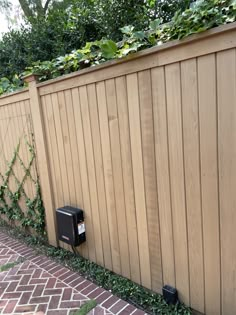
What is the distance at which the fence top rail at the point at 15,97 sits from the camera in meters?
3.15

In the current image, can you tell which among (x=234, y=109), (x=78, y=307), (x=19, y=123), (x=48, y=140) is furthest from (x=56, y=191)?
(x=234, y=109)

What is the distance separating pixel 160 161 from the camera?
196 centimetres

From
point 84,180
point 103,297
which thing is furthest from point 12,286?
point 84,180

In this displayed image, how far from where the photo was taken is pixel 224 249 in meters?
1.70

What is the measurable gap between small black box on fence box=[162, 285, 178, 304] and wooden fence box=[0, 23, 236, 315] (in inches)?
1.9

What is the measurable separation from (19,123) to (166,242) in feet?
7.83

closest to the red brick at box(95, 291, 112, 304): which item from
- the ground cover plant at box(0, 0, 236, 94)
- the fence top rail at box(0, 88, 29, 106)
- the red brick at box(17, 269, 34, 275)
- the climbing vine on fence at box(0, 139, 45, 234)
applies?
the red brick at box(17, 269, 34, 275)

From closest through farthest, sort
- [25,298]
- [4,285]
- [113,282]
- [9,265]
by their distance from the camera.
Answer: [25,298] → [113,282] → [4,285] → [9,265]

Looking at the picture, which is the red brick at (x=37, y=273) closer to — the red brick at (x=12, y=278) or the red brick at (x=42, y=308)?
the red brick at (x=12, y=278)

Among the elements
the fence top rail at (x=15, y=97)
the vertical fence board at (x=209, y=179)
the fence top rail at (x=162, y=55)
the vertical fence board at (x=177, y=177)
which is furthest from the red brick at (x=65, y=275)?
the fence top rail at (x=15, y=97)

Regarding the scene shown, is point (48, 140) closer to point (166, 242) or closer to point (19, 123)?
point (19, 123)

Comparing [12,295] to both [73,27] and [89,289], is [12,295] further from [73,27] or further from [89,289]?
[73,27]

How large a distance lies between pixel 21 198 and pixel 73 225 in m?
1.38

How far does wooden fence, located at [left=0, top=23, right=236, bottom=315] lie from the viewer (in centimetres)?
162
